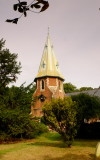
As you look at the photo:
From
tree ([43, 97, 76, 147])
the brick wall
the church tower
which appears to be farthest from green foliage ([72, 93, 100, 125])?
the brick wall

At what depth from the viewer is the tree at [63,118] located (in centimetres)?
1586

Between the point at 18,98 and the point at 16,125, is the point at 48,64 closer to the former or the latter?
the point at 18,98

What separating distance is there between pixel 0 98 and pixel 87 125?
10.5m

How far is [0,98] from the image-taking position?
2261 cm

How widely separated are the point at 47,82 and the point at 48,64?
447cm

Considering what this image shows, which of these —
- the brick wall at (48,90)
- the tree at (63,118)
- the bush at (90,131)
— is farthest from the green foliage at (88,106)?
the brick wall at (48,90)

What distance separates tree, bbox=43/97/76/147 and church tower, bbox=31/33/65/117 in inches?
905

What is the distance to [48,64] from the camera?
43531 mm

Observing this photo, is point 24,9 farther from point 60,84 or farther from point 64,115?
point 60,84

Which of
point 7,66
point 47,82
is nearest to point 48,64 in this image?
point 47,82

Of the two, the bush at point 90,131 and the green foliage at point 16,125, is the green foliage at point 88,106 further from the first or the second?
the green foliage at point 16,125

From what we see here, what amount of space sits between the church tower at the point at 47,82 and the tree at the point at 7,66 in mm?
12305

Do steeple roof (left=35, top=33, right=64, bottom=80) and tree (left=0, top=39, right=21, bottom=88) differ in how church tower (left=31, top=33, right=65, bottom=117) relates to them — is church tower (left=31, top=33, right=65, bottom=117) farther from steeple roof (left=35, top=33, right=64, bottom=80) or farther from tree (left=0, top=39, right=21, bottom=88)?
tree (left=0, top=39, right=21, bottom=88)

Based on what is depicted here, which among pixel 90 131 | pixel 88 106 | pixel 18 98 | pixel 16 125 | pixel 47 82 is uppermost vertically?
pixel 47 82
